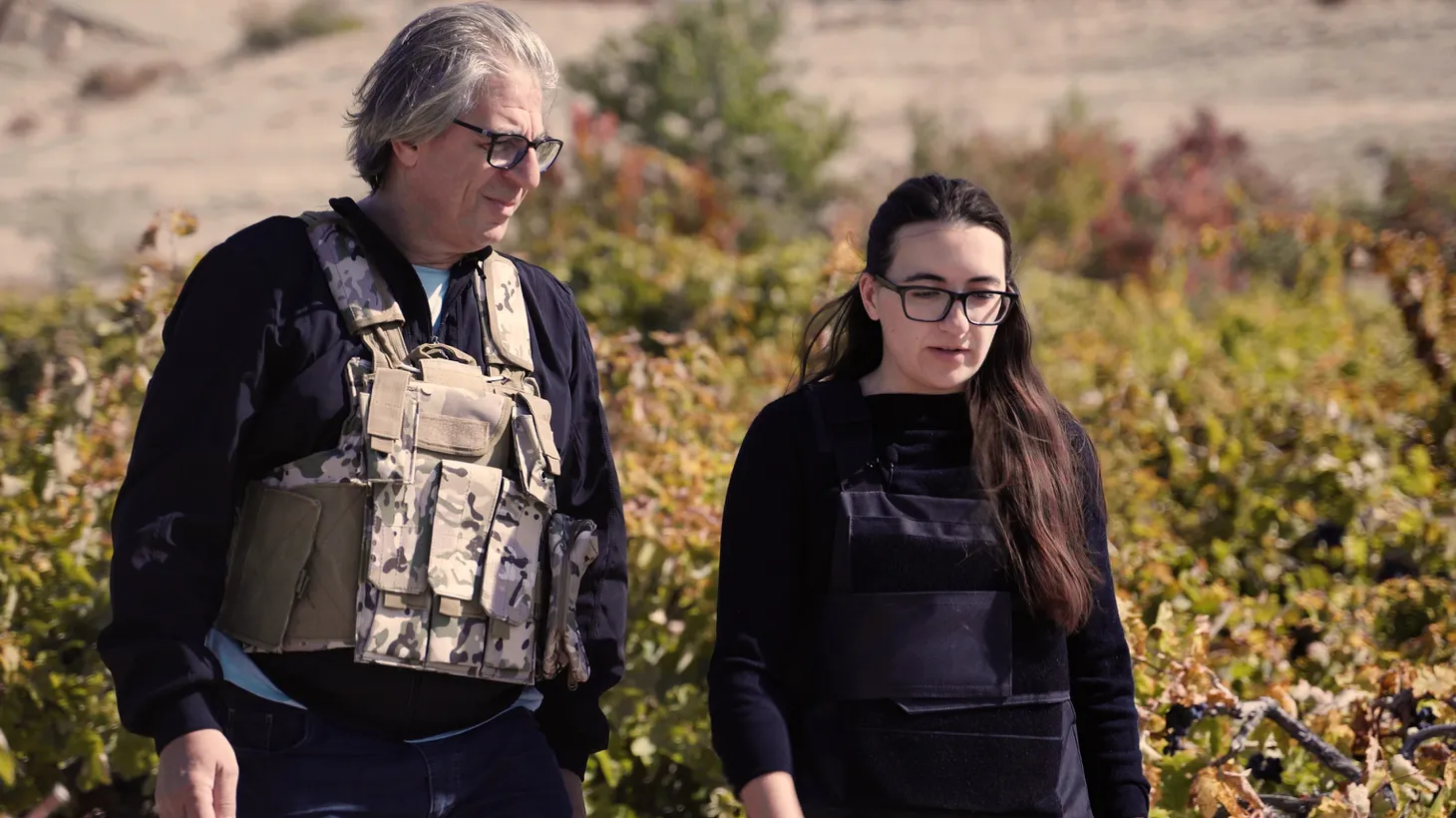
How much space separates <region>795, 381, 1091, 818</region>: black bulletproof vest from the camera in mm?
2059

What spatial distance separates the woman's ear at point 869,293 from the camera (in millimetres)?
2244

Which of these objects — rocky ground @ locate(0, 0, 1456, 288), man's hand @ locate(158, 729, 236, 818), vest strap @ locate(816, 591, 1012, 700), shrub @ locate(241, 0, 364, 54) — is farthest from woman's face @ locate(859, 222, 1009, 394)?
shrub @ locate(241, 0, 364, 54)

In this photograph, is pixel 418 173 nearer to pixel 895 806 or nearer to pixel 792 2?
pixel 895 806

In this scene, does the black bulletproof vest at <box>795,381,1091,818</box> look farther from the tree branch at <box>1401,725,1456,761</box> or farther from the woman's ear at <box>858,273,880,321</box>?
the tree branch at <box>1401,725,1456,761</box>

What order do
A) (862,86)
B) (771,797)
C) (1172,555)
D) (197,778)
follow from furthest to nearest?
(862,86), (1172,555), (771,797), (197,778)

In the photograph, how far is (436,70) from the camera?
2.12 m

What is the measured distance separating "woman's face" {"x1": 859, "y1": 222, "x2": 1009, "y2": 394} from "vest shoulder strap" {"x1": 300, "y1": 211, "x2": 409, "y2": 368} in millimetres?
663

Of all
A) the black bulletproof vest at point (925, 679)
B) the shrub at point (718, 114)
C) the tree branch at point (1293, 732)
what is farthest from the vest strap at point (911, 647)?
the shrub at point (718, 114)

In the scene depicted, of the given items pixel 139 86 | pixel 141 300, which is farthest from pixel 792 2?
pixel 141 300

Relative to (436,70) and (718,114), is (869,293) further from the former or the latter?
(718,114)

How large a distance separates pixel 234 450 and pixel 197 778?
39 centimetres

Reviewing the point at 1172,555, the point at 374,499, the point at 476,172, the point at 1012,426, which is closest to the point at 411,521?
the point at 374,499

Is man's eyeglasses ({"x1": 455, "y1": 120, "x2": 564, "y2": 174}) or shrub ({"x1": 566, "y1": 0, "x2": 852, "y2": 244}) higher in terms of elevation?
shrub ({"x1": 566, "y1": 0, "x2": 852, "y2": 244})

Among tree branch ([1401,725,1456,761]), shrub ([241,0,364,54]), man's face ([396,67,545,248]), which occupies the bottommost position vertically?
tree branch ([1401,725,1456,761])
